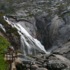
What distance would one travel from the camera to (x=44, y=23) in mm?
73188

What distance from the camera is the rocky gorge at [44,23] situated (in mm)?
53938

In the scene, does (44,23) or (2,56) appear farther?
(44,23)

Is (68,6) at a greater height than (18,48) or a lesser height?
greater

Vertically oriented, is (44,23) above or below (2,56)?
above

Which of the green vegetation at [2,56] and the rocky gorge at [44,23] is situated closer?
the green vegetation at [2,56]

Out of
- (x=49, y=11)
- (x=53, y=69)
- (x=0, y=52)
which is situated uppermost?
(x=49, y=11)

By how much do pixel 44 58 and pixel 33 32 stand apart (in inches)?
872

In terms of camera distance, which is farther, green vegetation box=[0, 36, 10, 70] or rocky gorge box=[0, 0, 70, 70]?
rocky gorge box=[0, 0, 70, 70]

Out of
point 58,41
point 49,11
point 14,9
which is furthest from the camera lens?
point 14,9

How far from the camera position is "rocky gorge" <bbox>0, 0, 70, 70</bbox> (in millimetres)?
53938

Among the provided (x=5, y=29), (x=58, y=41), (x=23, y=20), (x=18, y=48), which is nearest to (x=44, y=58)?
(x=18, y=48)

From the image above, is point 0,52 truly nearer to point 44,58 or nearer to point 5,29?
point 44,58

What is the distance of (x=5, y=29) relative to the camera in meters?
56.5

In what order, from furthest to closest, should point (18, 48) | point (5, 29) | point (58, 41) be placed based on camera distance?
point (58, 41)
point (5, 29)
point (18, 48)
